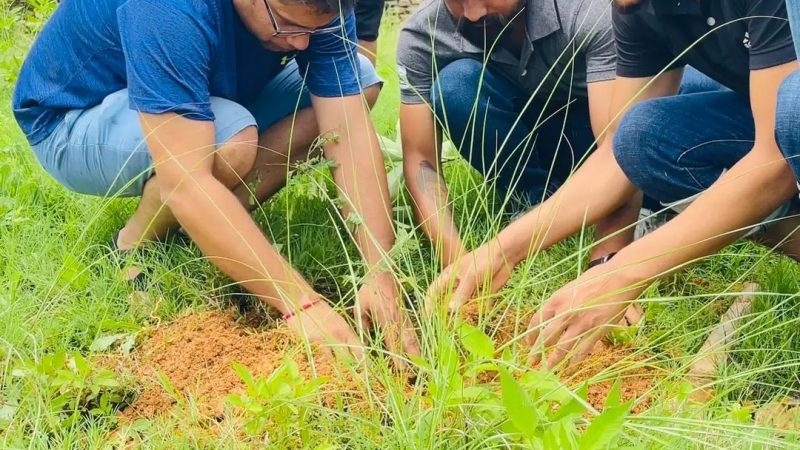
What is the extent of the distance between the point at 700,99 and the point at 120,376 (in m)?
1.63

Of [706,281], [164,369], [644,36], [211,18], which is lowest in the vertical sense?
[706,281]

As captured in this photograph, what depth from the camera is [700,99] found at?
226 centimetres

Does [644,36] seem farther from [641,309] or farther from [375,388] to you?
[375,388]

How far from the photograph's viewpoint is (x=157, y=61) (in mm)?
1943

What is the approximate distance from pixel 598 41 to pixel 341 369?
125 centimetres

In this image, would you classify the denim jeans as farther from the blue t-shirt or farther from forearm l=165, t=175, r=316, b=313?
forearm l=165, t=175, r=316, b=313

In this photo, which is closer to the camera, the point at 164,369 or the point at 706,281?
the point at 164,369

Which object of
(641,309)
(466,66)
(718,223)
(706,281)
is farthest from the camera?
(466,66)

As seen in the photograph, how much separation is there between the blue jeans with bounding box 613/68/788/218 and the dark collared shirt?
24 cm

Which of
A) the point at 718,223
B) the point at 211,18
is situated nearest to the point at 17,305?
the point at 211,18

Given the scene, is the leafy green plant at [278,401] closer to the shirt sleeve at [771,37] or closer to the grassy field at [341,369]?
the grassy field at [341,369]

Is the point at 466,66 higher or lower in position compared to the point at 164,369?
higher

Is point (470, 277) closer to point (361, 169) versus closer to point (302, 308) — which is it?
point (302, 308)

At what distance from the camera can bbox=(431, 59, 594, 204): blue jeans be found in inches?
107
